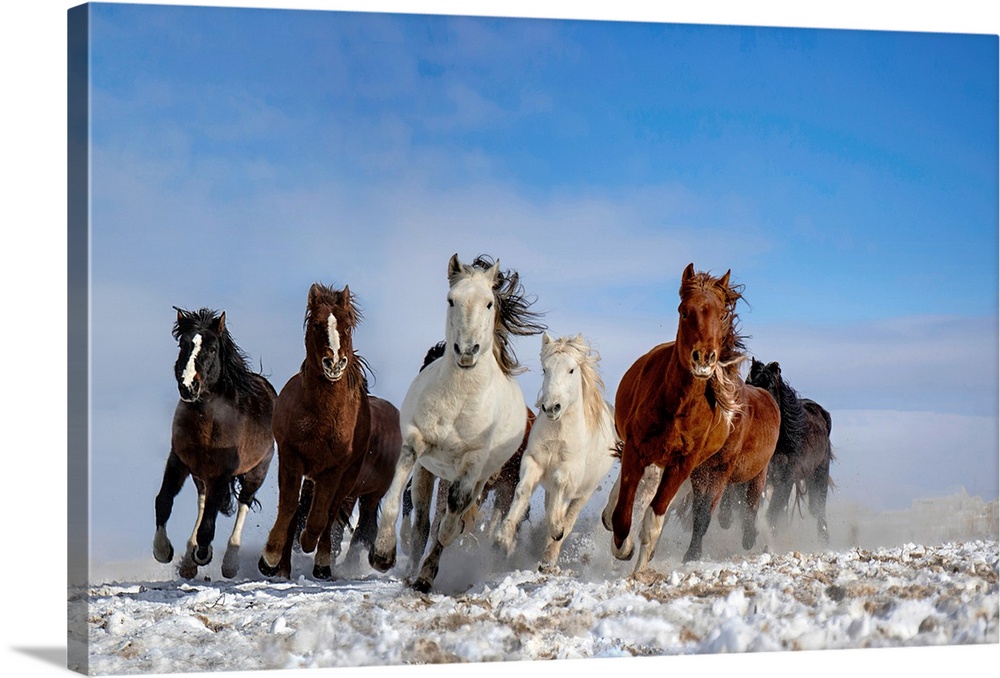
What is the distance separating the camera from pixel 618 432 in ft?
23.9

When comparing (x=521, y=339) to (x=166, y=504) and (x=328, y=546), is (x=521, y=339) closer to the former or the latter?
(x=328, y=546)

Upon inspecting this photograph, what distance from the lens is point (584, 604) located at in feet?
23.0

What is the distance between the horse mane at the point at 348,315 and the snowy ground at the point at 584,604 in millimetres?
799

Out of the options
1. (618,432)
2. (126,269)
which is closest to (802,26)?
(618,432)

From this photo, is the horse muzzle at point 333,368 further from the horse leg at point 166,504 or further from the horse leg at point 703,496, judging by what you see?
the horse leg at point 703,496

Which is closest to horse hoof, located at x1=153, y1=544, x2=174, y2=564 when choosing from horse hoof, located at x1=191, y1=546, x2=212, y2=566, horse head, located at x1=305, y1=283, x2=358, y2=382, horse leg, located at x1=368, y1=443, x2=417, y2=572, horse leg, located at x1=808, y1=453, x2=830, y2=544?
horse hoof, located at x1=191, y1=546, x2=212, y2=566

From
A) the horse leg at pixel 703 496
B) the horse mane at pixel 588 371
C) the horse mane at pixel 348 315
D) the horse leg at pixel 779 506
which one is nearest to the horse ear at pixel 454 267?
the horse mane at pixel 348 315

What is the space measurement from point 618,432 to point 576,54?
1.68 m

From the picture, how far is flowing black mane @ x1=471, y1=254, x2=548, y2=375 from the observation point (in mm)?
6953

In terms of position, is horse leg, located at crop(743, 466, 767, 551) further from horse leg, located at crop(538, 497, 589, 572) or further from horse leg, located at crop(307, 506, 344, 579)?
horse leg, located at crop(307, 506, 344, 579)

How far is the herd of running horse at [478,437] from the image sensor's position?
22.1 feet

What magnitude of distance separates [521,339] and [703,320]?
836 mm

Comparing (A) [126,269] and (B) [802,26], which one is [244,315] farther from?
(B) [802,26]

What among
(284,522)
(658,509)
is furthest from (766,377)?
(284,522)
